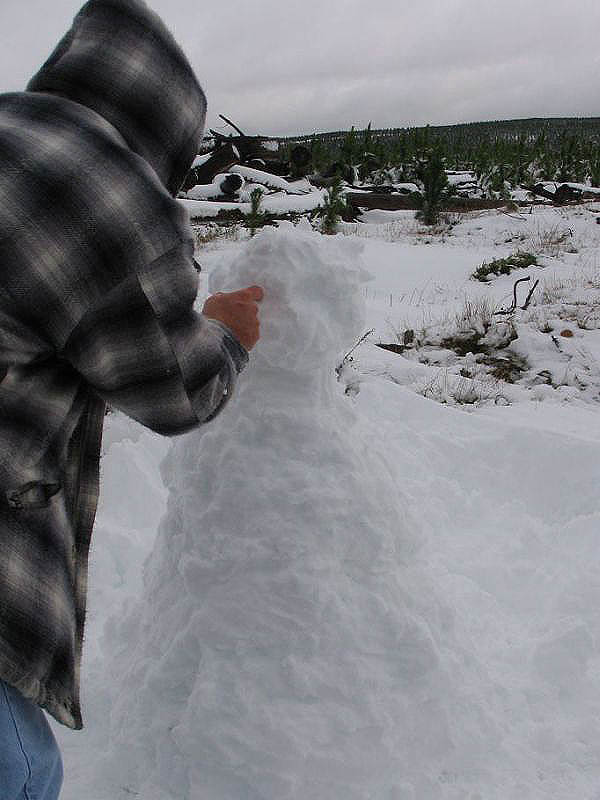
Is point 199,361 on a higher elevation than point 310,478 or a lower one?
higher

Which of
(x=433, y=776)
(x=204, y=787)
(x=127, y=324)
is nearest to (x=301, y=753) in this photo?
(x=204, y=787)

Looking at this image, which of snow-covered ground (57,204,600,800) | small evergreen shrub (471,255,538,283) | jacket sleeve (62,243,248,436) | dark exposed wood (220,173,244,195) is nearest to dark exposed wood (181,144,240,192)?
dark exposed wood (220,173,244,195)

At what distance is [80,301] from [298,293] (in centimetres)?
88

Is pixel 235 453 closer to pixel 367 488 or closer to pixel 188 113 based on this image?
pixel 367 488

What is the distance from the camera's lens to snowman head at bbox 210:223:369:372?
5.57ft

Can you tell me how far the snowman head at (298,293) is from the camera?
1697 mm

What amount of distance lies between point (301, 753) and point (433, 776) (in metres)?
0.44

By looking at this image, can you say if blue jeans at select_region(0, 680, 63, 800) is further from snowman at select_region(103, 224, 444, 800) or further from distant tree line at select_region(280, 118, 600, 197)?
distant tree line at select_region(280, 118, 600, 197)

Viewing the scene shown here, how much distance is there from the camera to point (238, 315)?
136 cm

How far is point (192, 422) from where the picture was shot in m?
1.10

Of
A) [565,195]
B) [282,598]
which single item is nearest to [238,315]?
[282,598]

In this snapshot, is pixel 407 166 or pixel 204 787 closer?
pixel 204 787

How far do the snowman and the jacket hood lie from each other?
64 centimetres

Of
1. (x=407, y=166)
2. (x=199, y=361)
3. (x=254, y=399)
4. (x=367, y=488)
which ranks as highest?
(x=199, y=361)
